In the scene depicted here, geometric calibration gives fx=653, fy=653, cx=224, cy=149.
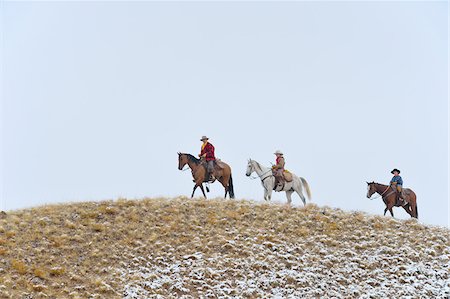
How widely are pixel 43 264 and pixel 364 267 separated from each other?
13.4 metres

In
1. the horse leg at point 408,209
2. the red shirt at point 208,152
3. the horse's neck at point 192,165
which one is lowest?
the horse leg at point 408,209

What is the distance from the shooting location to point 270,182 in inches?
1439

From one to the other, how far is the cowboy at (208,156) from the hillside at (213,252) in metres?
2.34

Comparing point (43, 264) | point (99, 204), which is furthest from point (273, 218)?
point (43, 264)

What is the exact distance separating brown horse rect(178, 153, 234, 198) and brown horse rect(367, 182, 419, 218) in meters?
7.83

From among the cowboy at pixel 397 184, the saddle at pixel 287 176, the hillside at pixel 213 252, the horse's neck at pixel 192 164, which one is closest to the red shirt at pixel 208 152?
the horse's neck at pixel 192 164

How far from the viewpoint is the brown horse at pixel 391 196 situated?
36250mm

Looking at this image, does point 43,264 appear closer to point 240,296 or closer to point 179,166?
point 240,296

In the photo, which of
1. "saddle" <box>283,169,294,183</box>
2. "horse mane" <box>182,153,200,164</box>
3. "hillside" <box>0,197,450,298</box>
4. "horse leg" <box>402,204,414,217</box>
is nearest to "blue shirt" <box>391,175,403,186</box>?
"horse leg" <box>402,204,414,217</box>

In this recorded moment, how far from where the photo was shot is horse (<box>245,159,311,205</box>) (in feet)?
120

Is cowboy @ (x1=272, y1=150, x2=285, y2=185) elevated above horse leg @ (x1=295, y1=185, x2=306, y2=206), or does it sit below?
above

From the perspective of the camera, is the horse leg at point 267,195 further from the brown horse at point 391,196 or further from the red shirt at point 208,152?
the brown horse at point 391,196

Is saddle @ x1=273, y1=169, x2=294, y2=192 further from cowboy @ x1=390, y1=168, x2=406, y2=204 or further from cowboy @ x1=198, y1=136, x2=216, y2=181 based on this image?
cowboy @ x1=390, y1=168, x2=406, y2=204

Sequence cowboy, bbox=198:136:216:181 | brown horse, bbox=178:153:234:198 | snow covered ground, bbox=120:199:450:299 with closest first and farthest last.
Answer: snow covered ground, bbox=120:199:450:299
brown horse, bbox=178:153:234:198
cowboy, bbox=198:136:216:181
